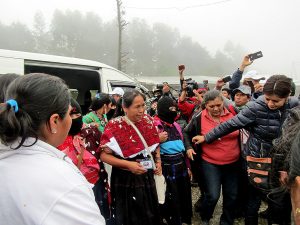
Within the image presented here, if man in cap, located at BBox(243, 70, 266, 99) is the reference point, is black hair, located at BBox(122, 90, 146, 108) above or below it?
below

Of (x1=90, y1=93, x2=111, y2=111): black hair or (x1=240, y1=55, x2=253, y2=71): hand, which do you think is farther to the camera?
(x1=240, y1=55, x2=253, y2=71): hand

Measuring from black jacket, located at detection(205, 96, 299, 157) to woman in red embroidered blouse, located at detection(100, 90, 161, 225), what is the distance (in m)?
0.97

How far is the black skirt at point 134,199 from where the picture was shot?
2.82 m

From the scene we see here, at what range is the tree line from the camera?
47.3m

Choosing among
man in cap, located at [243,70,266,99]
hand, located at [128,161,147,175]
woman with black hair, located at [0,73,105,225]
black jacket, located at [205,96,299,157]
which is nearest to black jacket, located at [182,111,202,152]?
black jacket, located at [205,96,299,157]

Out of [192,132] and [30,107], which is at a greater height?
[30,107]

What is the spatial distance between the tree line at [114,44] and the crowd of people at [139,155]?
38722mm

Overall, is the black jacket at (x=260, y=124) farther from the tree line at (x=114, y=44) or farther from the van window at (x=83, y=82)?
the tree line at (x=114, y=44)

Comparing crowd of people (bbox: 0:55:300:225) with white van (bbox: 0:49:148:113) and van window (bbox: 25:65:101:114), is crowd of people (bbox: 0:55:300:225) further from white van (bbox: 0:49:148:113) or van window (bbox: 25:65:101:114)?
van window (bbox: 25:65:101:114)

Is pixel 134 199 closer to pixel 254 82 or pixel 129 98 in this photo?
pixel 129 98

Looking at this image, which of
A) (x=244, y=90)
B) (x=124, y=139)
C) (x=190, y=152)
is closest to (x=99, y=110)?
(x=124, y=139)

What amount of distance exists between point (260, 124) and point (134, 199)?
1450 millimetres

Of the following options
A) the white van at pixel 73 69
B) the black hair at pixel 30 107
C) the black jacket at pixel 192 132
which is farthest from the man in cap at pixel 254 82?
the black hair at pixel 30 107

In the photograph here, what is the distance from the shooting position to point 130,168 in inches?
108
